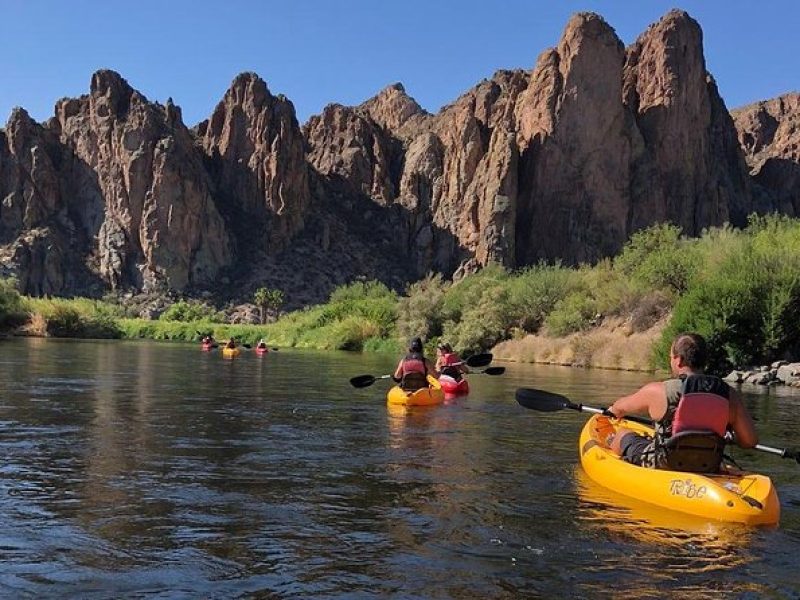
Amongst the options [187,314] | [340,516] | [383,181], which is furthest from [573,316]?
[383,181]

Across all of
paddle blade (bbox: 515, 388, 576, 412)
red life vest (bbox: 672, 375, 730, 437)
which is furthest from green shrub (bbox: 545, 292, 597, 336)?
red life vest (bbox: 672, 375, 730, 437)

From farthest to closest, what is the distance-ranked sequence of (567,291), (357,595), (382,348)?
(382,348) < (567,291) < (357,595)

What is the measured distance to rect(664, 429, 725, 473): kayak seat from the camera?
8.54 meters

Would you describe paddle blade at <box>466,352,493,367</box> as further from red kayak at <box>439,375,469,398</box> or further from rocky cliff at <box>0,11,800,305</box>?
rocky cliff at <box>0,11,800,305</box>

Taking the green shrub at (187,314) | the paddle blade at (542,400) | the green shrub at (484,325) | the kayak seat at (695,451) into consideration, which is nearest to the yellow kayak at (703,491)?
the kayak seat at (695,451)

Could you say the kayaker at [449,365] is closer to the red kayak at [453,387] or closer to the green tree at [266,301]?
the red kayak at [453,387]

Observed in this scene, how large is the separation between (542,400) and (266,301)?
9749cm

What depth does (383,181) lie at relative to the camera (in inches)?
5591

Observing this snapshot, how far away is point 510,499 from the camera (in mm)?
9383

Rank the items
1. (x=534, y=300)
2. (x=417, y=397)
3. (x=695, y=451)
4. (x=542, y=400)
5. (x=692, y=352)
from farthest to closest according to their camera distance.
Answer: (x=534, y=300), (x=417, y=397), (x=542, y=400), (x=695, y=451), (x=692, y=352)

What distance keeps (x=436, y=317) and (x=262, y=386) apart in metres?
31.3

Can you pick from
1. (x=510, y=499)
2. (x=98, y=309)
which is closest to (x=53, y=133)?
(x=98, y=309)

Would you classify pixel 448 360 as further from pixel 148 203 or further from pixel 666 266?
pixel 148 203

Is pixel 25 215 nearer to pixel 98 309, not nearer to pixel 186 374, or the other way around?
pixel 98 309
